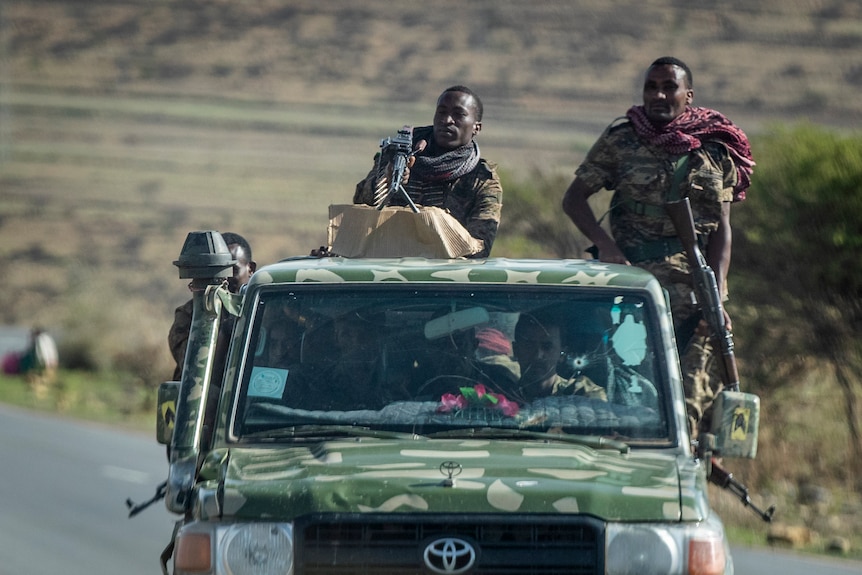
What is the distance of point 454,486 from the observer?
4590 millimetres

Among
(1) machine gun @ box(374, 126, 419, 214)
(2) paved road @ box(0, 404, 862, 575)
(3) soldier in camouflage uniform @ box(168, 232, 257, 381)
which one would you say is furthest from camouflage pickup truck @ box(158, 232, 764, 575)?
(2) paved road @ box(0, 404, 862, 575)

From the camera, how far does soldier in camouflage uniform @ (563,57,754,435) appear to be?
6.99 metres

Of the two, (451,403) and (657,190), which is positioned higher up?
(657,190)

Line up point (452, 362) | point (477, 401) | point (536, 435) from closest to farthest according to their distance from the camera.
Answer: point (536, 435) → point (477, 401) → point (452, 362)

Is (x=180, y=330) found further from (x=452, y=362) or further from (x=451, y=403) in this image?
(x=451, y=403)

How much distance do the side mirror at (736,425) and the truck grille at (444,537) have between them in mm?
818

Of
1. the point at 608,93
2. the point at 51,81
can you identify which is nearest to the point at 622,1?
the point at 608,93

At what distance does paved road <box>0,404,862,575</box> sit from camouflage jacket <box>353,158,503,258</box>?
4.45m

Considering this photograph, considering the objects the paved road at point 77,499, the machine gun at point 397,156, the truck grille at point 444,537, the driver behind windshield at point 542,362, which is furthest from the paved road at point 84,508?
the truck grille at point 444,537

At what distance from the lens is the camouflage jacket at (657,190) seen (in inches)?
275

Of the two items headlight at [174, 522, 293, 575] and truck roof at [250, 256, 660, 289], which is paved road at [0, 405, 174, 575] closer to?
truck roof at [250, 256, 660, 289]

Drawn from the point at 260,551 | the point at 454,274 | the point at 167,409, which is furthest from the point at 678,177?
the point at 260,551

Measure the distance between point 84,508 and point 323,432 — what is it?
10.3 metres

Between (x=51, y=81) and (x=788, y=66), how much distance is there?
4697cm
